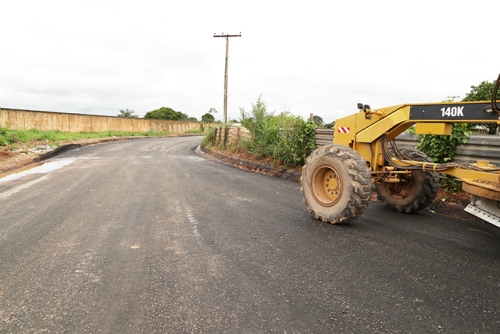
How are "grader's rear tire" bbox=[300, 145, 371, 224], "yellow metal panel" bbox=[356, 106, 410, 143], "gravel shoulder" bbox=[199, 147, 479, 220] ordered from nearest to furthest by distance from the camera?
"grader's rear tire" bbox=[300, 145, 371, 224] < "yellow metal panel" bbox=[356, 106, 410, 143] < "gravel shoulder" bbox=[199, 147, 479, 220]

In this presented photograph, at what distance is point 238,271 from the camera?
3305mm

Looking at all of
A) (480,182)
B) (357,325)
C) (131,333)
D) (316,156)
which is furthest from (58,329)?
(480,182)

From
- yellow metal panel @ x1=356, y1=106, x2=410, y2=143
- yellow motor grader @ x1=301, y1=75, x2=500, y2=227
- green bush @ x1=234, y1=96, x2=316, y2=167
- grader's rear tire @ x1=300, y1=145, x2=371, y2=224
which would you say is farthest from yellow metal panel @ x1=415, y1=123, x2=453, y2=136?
green bush @ x1=234, y1=96, x2=316, y2=167

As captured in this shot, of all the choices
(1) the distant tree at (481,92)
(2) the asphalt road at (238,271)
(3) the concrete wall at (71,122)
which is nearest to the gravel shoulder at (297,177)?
(2) the asphalt road at (238,271)

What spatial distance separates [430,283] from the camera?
10.2 ft

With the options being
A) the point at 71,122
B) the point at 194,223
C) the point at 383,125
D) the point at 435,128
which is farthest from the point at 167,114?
the point at 435,128

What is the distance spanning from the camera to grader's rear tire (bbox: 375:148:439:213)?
557 centimetres

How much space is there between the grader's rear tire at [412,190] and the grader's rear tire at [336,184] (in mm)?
1433

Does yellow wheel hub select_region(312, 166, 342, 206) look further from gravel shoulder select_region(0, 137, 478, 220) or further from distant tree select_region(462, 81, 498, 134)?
distant tree select_region(462, 81, 498, 134)

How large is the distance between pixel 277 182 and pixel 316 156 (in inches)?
161

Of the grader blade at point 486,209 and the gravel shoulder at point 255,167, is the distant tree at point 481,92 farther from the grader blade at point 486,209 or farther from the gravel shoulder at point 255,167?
the grader blade at point 486,209

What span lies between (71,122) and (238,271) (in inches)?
1396

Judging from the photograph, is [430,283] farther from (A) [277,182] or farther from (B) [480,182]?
(A) [277,182]

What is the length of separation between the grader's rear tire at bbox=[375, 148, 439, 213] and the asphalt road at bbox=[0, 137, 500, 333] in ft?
0.77
